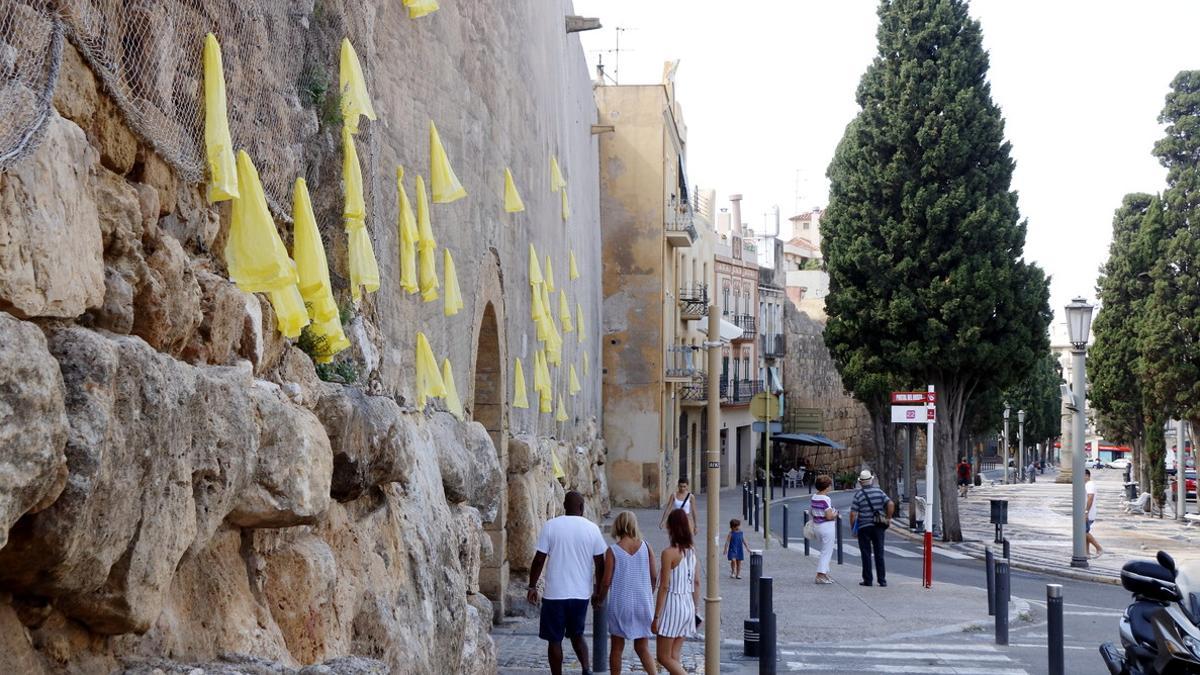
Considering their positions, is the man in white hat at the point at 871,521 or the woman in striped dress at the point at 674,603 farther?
the man in white hat at the point at 871,521

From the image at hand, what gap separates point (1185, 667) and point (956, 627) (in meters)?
5.90

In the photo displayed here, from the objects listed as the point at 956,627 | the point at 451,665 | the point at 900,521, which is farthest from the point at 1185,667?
the point at 900,521

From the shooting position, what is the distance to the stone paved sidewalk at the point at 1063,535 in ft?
82.0

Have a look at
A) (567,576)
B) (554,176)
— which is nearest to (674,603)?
(567,576)

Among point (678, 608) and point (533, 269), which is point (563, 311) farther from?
point (678, 608)

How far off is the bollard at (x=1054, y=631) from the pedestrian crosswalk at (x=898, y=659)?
1.38 meters

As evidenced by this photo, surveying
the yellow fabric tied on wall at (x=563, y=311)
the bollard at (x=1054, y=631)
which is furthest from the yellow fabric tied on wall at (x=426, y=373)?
the yellow fabric tied on wall at (x=563, y=311)

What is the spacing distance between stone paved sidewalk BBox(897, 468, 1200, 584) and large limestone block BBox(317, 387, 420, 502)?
20.9ft

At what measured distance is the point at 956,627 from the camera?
14.7 m

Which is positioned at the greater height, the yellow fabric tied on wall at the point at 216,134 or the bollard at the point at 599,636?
the yellow fabric tied on wall at the point at 216,134

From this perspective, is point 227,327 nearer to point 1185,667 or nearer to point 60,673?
point 60,673

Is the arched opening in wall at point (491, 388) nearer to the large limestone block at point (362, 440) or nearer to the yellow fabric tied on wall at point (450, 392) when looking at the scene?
the yellow fabric tied on wall at point (450, 392)

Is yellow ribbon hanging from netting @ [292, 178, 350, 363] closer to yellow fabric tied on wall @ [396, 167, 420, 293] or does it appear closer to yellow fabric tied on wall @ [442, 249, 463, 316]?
yellow fabric tied on wall @ [396, 167, 420, 293]

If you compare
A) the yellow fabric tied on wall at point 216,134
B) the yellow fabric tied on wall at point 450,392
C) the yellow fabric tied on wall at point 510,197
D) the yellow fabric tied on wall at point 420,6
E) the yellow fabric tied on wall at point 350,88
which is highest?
the yellow fabric tied on wall at point 420,6
